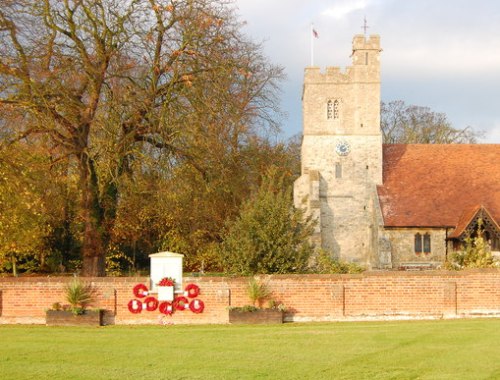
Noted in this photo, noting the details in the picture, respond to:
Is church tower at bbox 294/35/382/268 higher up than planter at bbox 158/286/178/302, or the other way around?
church tower at bbox 294/35/382/268

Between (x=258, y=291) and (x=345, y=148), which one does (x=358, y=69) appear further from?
(x=258, y=291)

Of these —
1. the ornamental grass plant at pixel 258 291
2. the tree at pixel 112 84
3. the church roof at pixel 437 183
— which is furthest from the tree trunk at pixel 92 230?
the church roof at pixel 437 183

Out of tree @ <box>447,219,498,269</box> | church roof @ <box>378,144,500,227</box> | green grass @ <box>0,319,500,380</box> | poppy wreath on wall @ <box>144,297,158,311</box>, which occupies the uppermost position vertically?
church roof @ <box>378,144,500,227</box>

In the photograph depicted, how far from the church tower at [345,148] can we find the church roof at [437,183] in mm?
1361

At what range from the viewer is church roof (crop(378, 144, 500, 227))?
3688 centimetres

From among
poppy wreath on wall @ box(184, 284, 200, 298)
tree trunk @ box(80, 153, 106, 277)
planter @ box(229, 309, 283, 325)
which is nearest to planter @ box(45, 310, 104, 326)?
poppy wreath on wall @ box(184, 284, 200, 298)

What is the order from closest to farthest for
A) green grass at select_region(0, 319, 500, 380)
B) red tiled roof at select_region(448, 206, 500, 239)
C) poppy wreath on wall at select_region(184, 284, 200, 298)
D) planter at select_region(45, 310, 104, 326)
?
green grass at select_region(0, 319, 500, 380), planter at select_region(45, 310, 104, 326), poppy wreath on wall at select_region(184, 284, 200, 298), red tiled roof at select_region(448, 206, 500, 239)

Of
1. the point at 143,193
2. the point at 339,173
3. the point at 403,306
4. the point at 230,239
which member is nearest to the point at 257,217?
the point at 230,239

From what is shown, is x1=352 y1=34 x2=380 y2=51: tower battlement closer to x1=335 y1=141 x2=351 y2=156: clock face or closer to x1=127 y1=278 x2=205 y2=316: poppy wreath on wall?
x1=335 y1=141 x2=351 y2=156: clock face

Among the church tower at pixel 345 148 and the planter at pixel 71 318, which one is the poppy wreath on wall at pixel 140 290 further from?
the church tower at pixel 345 148

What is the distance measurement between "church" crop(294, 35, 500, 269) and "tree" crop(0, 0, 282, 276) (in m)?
16.5

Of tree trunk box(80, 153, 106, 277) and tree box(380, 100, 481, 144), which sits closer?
tree trunk box(80, 153, 106, 277)

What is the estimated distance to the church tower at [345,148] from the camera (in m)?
38.8

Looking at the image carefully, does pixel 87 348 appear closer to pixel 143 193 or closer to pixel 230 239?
pixel 230 239
